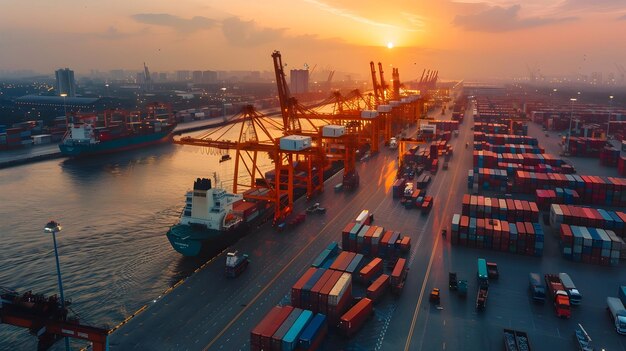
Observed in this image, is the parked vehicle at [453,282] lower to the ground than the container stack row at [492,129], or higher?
lower

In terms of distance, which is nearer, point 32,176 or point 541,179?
point 541,179

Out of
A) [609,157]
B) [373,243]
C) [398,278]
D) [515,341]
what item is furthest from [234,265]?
[609,157]

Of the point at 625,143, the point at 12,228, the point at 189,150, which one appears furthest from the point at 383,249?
the point at 625,143

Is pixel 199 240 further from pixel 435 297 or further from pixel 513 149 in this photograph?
pixel 513 149

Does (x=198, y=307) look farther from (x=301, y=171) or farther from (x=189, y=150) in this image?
(x=189, y=150)

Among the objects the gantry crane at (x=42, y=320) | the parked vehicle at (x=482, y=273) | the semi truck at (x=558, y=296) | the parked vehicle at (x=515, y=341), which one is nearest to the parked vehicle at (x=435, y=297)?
the parked vehicle at (x=482, y=273)

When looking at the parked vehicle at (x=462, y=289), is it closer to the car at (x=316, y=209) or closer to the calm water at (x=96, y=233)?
the car at (x=316, y=209)
